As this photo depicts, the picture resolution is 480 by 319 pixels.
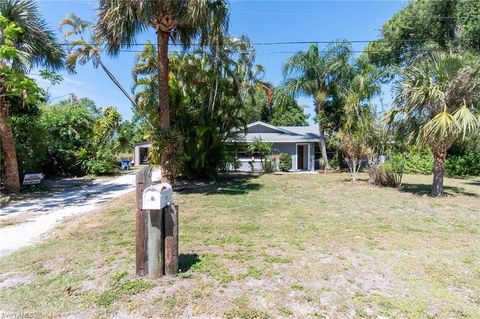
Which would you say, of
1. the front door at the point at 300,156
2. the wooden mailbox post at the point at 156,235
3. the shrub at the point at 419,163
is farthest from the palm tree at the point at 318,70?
the wooden mailbox post at the point at 156,235

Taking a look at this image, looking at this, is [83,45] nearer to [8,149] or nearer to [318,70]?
[8,149]

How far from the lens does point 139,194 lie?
152 inches

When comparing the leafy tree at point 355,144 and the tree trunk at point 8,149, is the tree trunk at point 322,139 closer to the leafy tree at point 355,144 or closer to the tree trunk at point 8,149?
the leafy tree at point 355,144

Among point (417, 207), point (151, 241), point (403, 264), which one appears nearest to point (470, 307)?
point (403, 264)

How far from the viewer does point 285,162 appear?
21.7 meters

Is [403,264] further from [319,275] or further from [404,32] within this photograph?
[404,32]

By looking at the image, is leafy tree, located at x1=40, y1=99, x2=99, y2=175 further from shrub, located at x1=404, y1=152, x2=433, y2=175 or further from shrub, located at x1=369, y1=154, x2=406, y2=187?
shrub, located at x1=404, y1=152, x2=433, y2=175

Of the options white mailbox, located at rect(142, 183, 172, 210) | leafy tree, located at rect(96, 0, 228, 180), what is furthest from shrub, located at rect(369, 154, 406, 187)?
white mailbox, located at rect(142, 183, 172, 210)

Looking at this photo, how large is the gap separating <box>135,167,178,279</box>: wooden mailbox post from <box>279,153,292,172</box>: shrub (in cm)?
1815

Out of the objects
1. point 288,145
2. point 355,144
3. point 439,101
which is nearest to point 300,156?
point 288,145

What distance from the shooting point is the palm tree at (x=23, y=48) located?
1010cm

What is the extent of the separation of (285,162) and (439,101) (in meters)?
12.6

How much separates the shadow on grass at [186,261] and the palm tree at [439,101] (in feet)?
28.5

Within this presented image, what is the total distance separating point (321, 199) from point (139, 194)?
7421mm
